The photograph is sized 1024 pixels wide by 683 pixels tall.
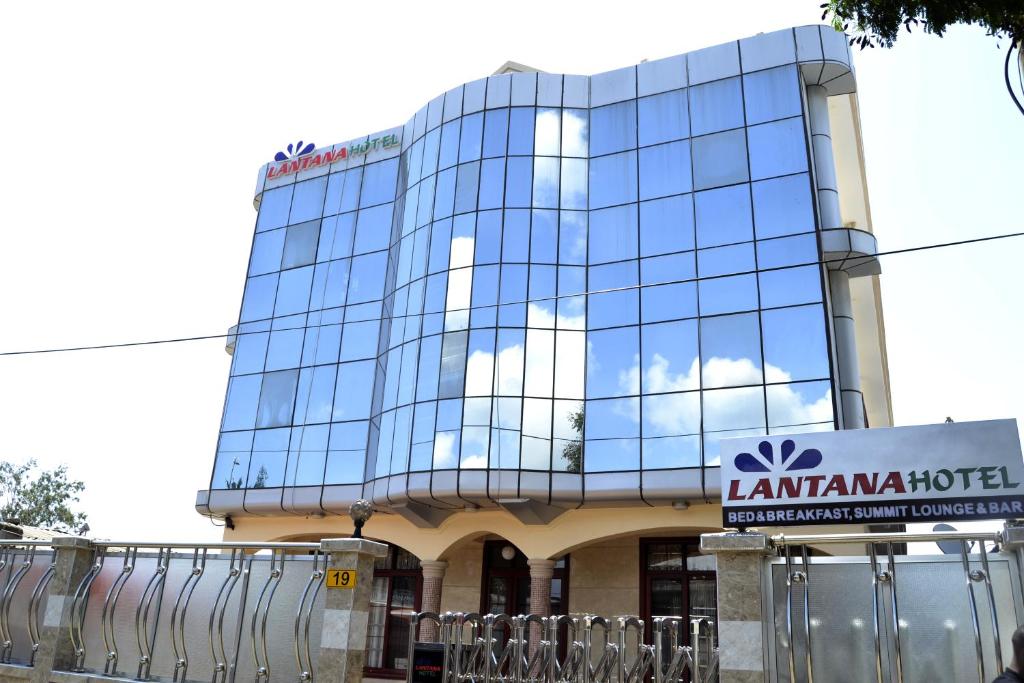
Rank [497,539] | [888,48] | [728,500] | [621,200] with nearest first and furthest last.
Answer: [888,48], [728,500], [621,200], [497,539]

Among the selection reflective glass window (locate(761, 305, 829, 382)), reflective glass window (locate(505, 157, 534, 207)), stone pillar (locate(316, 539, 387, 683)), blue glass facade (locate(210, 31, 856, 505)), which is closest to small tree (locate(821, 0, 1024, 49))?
stone pillar (locate(316, 539, 387, 683))

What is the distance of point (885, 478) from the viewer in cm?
743

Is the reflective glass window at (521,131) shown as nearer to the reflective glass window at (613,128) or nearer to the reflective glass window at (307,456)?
→ the reflective glass window at (613,128)

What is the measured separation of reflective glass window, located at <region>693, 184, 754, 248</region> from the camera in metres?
19.8

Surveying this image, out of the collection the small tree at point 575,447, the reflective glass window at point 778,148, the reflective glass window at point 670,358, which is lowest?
the small tree at point 575,447

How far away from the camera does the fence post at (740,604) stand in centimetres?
623

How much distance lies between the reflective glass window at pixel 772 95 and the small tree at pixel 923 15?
13.3 metres

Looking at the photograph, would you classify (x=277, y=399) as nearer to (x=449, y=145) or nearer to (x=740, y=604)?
(x=449, y=145)

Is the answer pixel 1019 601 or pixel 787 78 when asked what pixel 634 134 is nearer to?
pixel 787 78

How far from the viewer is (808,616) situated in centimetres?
629

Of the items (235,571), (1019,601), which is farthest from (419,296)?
(1019,601)

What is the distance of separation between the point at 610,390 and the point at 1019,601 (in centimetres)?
1440

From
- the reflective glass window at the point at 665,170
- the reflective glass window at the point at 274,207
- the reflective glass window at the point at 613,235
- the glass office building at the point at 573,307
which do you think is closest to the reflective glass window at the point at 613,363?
the glass office building at the point at 573,307

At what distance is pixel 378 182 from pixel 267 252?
4.83 m
